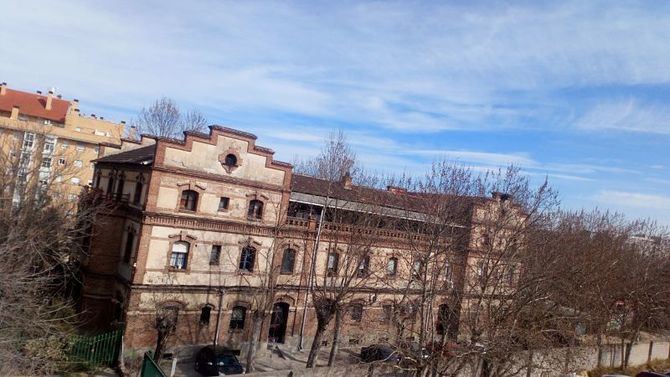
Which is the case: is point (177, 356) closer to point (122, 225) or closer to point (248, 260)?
point (248, 260)

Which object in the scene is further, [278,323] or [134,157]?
[134,157]

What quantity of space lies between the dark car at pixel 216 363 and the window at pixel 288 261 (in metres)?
6.53

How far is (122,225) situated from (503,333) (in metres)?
21.7

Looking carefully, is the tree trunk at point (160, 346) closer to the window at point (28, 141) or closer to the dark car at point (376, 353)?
the dark car at point (376, 353)

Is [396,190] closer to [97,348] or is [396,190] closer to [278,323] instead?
[278,323]

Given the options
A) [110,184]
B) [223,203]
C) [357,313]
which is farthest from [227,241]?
[357,313]

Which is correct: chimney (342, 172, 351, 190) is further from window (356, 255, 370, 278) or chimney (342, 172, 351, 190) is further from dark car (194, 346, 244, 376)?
dark car (194, 346, 244, 376)

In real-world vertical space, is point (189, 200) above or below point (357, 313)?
above

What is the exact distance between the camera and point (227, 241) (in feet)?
92.1

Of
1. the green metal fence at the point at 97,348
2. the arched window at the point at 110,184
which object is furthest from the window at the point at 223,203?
the arched window at the point at 110,184

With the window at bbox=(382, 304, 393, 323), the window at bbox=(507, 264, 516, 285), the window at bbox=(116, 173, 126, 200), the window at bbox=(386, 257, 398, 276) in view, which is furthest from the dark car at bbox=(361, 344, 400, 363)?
the window at bbox=(116, 173, 126, 200)

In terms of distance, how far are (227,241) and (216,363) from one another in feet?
22.5

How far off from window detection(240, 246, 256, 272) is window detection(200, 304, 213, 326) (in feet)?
9.32

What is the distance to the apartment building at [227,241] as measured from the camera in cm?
2570
